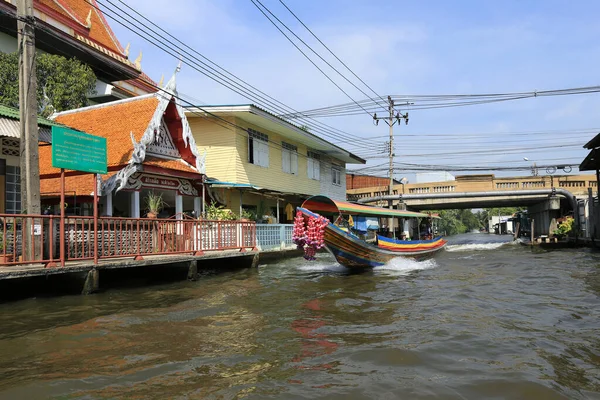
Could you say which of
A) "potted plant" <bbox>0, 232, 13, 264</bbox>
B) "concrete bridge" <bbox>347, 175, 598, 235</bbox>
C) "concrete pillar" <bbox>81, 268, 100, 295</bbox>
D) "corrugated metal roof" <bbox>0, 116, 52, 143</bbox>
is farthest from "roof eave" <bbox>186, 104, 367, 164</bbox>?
"concrete bridge" <bbox>347, 175, 598, 235</bbox>

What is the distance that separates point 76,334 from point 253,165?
43.2 ft

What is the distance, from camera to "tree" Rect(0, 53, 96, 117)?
41.8ft

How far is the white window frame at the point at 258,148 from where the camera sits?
18875mm

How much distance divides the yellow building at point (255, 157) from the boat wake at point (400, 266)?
566 centimetres

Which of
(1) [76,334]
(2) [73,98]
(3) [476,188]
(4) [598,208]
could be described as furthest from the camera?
(3) [476,188]

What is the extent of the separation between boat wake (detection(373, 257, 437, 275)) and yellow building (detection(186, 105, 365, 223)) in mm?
5655


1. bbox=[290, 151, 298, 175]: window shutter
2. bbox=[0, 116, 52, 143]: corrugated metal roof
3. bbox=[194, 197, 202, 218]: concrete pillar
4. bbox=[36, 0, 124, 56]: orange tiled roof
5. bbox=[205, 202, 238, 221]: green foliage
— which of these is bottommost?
bbox=[205, 202, 238, 221]: green foliage

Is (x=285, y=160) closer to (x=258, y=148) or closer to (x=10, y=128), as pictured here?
(x=258, y=148)

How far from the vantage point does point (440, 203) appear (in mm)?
33250

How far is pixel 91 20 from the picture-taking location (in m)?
20.0

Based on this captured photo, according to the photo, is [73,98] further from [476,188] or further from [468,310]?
[476,188]

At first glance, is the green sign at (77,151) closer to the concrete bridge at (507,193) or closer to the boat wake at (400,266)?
the boat wake at (400,266)

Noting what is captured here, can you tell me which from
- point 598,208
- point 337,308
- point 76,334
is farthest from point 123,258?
point 598,208

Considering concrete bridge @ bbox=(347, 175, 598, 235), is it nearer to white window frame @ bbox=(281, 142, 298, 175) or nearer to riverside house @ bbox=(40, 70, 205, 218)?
white window frame @ bbox=(281, 142, 298, 175)
